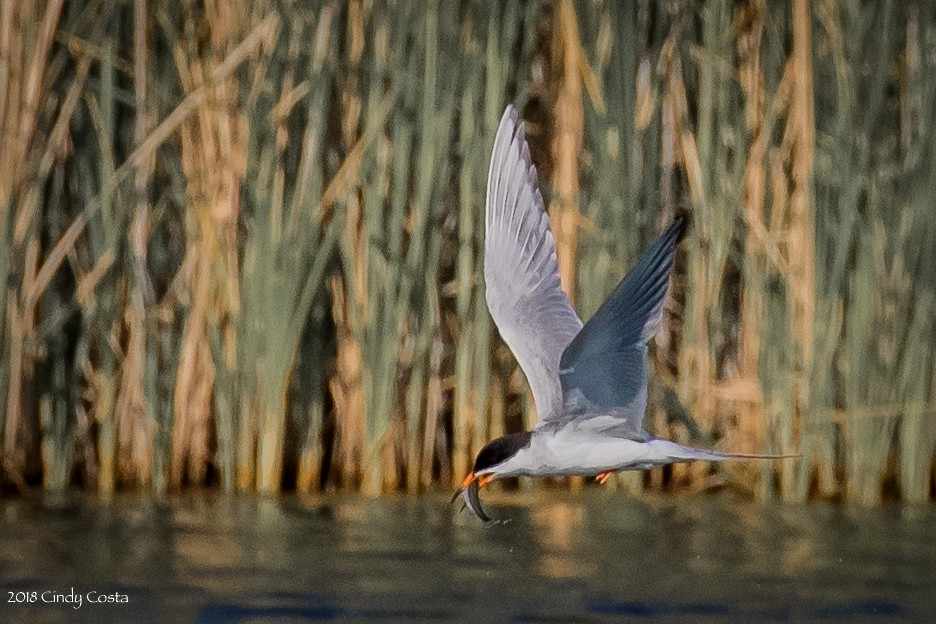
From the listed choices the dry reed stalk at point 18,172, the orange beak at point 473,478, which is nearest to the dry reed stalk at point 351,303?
the dry reed stalk at point 18,172

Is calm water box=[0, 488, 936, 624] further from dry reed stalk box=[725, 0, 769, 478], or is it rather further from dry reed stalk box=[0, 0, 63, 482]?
dry reed stalk box=[0, 0, 63, 482]

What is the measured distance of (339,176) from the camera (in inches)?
255

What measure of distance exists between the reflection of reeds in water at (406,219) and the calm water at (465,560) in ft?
0.70

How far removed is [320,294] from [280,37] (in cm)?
96

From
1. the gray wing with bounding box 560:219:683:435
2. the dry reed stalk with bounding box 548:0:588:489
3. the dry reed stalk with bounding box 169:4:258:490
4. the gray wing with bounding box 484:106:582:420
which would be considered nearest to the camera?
the gray wing with bounding box 560:219:683:435

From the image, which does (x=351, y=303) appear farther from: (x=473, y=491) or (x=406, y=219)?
(x=473, y=491)

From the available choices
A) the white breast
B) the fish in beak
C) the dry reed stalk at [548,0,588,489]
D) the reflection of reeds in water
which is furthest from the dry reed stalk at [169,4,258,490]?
the white breast

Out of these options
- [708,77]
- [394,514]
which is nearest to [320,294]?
[394,514]

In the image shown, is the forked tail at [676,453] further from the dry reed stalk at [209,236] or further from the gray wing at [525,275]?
the dry reed stalk at [209,236]

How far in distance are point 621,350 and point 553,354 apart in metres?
0.35

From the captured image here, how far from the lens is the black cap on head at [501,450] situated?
511 centimetres

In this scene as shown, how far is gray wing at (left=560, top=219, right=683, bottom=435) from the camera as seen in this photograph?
467cm

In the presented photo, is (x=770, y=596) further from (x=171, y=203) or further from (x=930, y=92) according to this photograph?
(x=171, y=203)

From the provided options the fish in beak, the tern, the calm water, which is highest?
the tern
